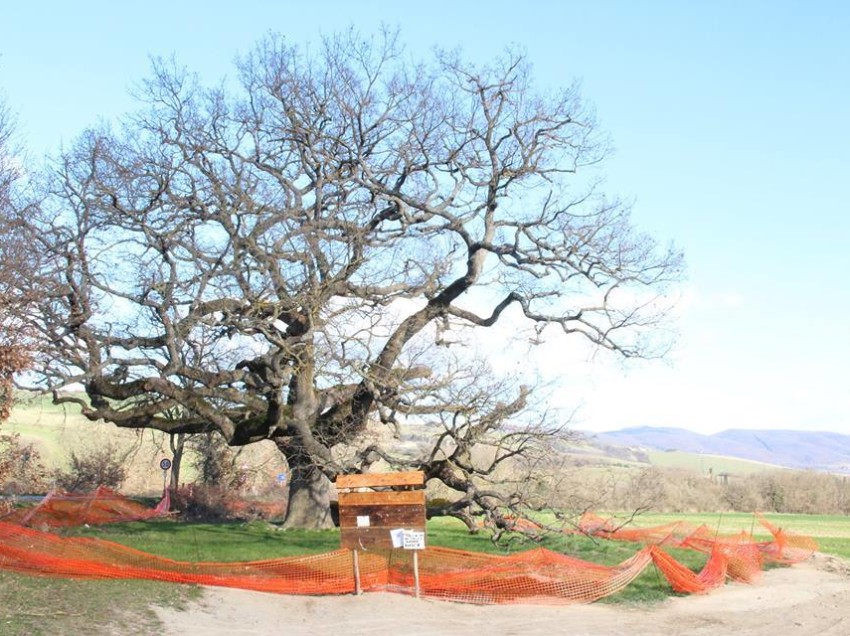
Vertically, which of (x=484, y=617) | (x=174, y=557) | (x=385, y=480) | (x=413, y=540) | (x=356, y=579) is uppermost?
(x=385, y=480)

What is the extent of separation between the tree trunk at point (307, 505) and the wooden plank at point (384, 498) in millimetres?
10765

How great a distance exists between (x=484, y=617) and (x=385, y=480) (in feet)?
9.03

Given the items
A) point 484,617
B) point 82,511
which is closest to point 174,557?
point 484,617

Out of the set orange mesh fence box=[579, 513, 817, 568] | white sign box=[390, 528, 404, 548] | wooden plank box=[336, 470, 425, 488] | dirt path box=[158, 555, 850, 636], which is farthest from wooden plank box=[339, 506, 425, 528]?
orange mesh fence box=[579, 513, 817, 568]

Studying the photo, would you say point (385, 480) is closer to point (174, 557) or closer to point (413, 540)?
point (413, 540)

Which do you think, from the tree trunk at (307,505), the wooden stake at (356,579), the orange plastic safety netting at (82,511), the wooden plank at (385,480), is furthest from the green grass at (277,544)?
the wooden stake at (356,579)

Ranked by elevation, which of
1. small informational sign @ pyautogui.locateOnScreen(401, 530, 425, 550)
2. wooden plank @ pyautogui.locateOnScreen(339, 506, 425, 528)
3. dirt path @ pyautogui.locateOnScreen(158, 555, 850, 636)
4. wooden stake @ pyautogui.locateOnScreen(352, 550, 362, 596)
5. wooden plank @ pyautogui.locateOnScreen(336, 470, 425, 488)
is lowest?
dirt path @ pyautogui.locateOnScreen(158, 555, 850, 636)

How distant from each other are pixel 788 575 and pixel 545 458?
590 centimetres

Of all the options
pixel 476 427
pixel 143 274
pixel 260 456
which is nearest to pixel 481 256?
pixel 476 427

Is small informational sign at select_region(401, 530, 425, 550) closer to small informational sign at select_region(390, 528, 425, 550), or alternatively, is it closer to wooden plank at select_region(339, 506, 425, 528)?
small informational sign at select_region(390, 528, 425, 550)

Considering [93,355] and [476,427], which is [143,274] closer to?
[93,355]

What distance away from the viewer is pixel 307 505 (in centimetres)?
2700

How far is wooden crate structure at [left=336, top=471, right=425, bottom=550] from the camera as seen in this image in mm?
15680

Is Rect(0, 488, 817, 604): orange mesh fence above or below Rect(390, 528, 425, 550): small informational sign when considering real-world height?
below
